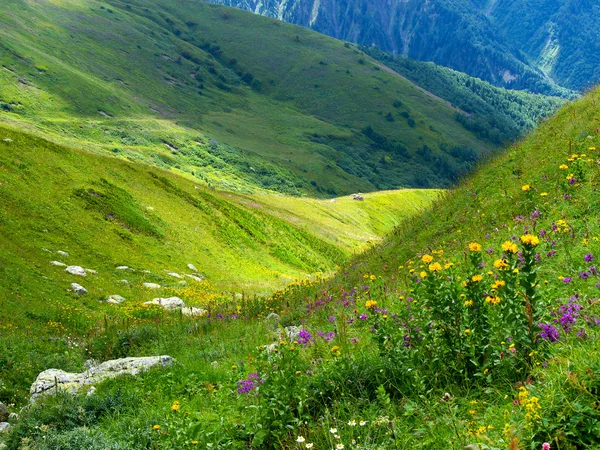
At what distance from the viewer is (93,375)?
9664 mm

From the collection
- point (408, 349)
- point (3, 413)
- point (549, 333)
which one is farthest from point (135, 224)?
point (549, 333)

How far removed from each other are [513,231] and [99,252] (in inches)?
847

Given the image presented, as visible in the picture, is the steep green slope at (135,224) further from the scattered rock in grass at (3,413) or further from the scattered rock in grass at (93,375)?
the scattered rock in grass at (93,375)

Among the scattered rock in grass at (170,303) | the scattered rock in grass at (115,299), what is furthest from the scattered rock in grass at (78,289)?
the scattered rock in grass at (170,303)

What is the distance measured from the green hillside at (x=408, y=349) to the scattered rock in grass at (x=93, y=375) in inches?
22.4

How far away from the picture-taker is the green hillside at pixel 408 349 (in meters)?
4.59

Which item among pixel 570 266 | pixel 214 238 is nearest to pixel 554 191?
pixel 570 266

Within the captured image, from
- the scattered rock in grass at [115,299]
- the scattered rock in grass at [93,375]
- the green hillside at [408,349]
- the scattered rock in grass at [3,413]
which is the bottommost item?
the scattered rock in grass at [115,299]

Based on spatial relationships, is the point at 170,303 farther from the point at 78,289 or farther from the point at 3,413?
the point at 3,413

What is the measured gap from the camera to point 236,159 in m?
194

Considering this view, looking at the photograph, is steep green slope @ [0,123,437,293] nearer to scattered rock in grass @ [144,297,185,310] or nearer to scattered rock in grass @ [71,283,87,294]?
scattered rock in grass @ [71,283,87,294]

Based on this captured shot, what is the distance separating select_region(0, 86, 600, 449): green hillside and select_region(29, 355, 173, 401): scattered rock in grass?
0.57 metres

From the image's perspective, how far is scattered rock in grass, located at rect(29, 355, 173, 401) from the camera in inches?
358

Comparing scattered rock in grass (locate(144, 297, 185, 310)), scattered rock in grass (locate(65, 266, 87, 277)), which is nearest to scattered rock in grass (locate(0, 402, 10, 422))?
scattered rock in grass (locate(144, 297, 185, 310))
